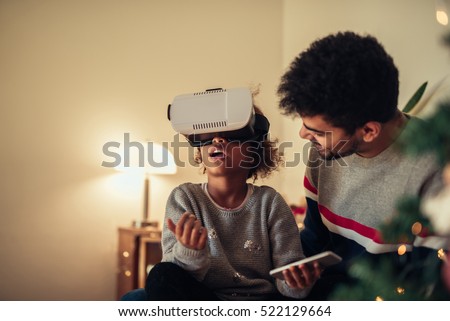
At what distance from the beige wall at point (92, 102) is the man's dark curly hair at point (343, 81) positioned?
156 cm

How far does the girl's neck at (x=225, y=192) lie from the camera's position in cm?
120

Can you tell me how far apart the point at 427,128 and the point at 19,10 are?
9.18ft

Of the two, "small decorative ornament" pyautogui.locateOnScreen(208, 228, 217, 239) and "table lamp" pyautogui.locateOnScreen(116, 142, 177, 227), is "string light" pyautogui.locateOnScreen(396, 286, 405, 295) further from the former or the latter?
"table lamp" pyautogui.locateOnScreen(116, 142, 177, 227)

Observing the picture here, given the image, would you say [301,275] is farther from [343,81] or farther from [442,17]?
[442,17]

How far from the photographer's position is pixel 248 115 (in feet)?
3.53

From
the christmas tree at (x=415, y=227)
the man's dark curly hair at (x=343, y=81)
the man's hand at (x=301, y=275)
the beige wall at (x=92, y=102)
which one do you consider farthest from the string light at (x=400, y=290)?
the beige wall at (x=92, y=102)

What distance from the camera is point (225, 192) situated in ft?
3.95

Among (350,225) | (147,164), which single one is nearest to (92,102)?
(147,164)

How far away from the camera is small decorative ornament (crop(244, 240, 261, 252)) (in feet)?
3.71

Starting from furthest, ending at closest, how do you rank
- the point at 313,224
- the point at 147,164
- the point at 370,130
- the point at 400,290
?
the point at 147,164 → the point at 313,224 → the point at 370,130 → the point at 400,290

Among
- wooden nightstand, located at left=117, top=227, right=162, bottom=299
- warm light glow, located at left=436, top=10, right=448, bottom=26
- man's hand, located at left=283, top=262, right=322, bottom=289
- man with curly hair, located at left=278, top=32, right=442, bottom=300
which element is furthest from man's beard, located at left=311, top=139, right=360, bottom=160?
wooden nightstand, located at left=117, top=227, right=162, bottom=299

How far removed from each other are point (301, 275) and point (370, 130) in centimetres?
35

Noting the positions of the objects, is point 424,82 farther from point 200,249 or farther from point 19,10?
point 19,10

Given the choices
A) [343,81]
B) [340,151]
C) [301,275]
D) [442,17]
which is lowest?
[301,275]
